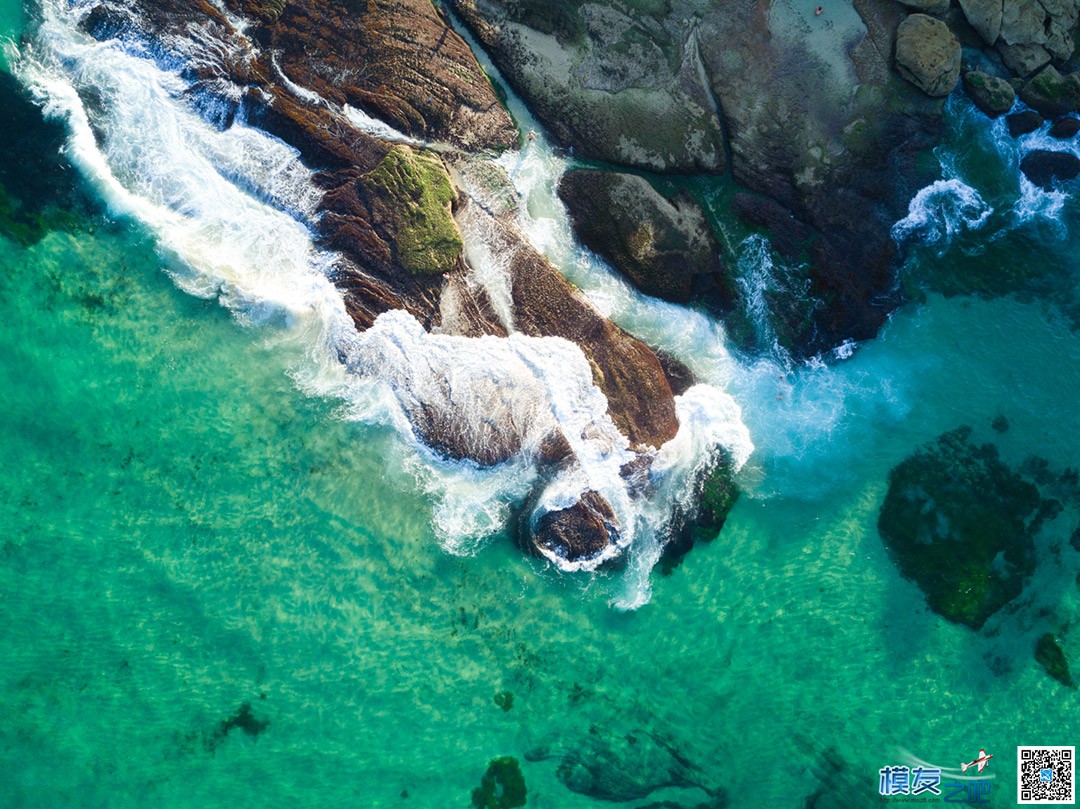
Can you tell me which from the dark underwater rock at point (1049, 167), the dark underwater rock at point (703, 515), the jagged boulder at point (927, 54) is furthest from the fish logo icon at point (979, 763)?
the jagged boulder at point (927, 54)

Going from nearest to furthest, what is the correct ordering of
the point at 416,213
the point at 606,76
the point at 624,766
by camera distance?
the point at 416,213
the point at 624,766
the point at 606,76

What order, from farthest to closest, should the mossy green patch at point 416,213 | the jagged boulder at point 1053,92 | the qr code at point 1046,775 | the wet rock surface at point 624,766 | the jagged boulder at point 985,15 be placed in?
the jagged boulder at point 1053,92
the jagged boulder at point 985,15
the qr code at point 1046,775
the wet rock surface at point 624,766
the mossy green patch at point 416,213

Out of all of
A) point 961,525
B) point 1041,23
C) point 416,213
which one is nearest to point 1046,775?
point 961,525

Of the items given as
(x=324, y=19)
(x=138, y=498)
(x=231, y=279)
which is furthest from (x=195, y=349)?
(x=324, y=19)

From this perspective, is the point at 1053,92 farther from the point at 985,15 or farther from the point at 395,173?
the point at 395,173

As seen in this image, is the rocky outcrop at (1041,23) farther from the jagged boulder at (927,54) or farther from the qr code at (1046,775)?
the qr code at (1046,775)

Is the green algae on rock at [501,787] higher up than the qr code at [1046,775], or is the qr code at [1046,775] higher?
the qr code at [1046,775]
